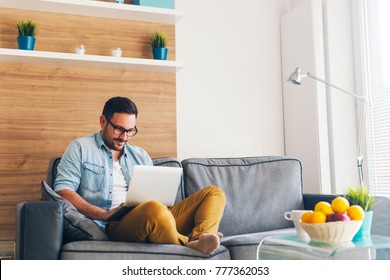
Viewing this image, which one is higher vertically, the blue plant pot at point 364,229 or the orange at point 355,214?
the orange at point 355,214

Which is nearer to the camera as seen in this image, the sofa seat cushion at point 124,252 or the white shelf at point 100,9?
the sofa seat cushion at point 124,252

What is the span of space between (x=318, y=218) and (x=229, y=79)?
2.21 m

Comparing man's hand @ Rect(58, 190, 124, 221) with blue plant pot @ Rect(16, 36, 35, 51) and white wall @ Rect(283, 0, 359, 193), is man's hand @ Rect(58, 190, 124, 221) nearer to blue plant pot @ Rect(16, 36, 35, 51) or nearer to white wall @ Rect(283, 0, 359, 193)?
blue plant pot @ Rect(16, 36, 35, 51)

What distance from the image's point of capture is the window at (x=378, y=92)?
343 centimetres

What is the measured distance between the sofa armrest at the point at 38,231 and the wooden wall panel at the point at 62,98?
3.73ft

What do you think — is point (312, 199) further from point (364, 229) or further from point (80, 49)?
point (80, 49)

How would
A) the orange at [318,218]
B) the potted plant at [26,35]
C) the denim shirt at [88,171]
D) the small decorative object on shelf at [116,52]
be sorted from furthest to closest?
the small decorative object on shelf at [116,52], the potted plant at [26,35], the denim shirt at [88,171], the orange at [318,218]

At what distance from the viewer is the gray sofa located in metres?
2.12

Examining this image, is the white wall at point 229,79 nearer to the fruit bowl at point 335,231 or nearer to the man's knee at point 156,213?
the man's knee at point 156,213

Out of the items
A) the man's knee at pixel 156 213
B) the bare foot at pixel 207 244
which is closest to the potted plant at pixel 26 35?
the man's knee at pixel 156 213

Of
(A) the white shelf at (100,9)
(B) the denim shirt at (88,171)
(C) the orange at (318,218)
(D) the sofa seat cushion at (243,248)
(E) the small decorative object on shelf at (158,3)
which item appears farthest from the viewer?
(E) the small decorative object on shelf at (158,3)

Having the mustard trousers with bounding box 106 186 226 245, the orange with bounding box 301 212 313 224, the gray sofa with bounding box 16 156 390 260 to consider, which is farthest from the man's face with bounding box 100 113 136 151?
the orange with bounding box 301 212 313 224

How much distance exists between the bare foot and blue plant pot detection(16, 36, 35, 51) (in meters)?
1.74
